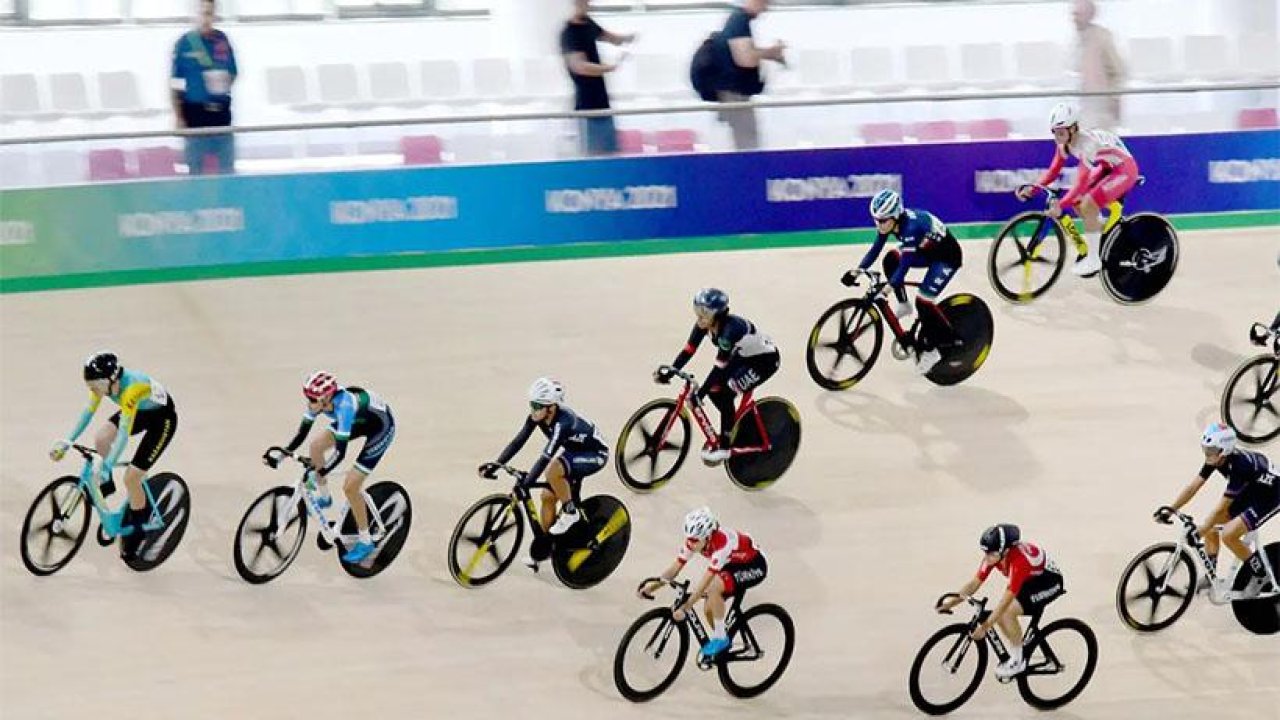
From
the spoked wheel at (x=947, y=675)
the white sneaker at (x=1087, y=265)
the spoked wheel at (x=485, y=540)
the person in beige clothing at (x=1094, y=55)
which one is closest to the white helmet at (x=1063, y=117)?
the white sneaker at (x=1087, y=265)

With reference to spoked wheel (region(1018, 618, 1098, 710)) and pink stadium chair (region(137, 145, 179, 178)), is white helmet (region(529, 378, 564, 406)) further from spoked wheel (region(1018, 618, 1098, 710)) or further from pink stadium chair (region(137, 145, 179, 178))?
pink stadium chair (region(137, 145, 179, 178))

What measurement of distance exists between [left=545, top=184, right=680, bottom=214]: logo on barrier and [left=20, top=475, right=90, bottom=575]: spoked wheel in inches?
151

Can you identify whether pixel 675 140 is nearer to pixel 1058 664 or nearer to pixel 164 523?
pixel 164 523

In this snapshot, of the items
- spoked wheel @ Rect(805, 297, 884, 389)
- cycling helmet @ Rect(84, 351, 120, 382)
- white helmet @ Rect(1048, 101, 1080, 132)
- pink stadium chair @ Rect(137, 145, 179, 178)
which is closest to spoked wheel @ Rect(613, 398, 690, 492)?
spoked wheel @ Rect(805, 297, 884, 389)

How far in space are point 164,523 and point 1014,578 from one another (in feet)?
13.6

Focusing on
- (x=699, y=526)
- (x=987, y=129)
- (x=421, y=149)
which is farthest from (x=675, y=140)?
(x=699, y=526)

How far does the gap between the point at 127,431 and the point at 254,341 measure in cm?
242

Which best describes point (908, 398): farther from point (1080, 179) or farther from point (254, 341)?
point (254, 341)

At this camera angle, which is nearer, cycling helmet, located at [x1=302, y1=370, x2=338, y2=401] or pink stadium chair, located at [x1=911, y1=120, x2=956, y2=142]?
cycling helmet, located at [x1=302, y1=370, x2=338, y2=401]

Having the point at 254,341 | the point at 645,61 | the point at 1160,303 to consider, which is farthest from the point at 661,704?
the point at 645,61

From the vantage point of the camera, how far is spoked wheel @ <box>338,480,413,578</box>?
10359mm

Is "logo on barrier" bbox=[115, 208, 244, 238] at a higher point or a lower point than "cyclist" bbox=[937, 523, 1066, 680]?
higher

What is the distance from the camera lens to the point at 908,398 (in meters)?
12.2

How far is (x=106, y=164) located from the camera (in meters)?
12.1
